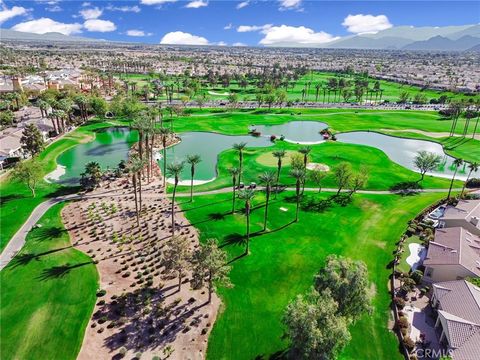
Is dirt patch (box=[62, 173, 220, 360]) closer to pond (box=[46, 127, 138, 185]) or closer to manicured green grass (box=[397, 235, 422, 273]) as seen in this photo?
pond (box=[46, 127, 138, 185])

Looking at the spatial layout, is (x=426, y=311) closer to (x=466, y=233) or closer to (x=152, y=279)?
(x=466, y=233)

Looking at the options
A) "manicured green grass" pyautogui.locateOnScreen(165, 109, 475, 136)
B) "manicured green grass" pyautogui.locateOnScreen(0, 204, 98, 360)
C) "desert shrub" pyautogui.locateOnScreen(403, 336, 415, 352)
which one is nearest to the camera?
"manicured green grass" pyautogui.locateOnScreen(0, 204, 98, 360)

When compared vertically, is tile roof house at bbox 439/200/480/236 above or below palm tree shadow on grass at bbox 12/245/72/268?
above

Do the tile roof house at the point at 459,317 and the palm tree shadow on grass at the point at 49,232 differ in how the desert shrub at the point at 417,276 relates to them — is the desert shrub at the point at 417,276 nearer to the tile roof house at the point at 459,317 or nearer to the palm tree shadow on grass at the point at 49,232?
the tile roof house at the point at 459,317

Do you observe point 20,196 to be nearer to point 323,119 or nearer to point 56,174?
point 56,174

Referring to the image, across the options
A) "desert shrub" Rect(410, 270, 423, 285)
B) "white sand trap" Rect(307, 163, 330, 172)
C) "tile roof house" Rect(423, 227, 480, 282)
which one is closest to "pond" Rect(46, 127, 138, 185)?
"white sand trap" Rect(307, 163, 330, 172)

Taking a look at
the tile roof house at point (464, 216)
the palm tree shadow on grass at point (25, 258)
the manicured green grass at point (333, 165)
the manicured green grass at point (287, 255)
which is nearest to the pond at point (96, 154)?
the manicured green grass at point (333, 165)
